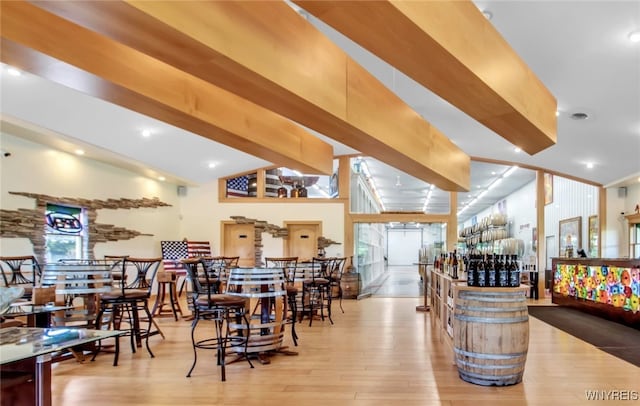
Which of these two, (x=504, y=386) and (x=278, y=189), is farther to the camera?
(x=278, y=189)

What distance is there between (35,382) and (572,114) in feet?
22.4

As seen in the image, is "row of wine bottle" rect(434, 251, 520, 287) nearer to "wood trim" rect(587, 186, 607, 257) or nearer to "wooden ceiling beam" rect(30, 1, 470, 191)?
"wooden ceiling beam" rect(30, 1, 470, 191)

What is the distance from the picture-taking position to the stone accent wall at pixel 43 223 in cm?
678

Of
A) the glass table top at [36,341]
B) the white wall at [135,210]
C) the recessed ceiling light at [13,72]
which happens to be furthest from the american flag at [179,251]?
the glass table top at [36,341]

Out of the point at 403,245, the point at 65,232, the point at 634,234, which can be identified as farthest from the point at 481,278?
the point at 403,245

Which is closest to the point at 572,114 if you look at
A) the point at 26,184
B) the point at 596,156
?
the point at 596,156

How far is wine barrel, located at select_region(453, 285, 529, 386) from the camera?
3566mm

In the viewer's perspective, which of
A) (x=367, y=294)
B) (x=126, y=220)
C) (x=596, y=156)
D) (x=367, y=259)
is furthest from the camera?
(x=367, y=259)

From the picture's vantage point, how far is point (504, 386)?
3627 mm

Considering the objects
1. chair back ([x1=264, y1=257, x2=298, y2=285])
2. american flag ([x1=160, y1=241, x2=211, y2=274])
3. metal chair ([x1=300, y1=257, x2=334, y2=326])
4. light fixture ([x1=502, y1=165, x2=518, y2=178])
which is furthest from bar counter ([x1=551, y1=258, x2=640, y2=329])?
american flag ([x1=160, y1=241, x2=211, y2=274])

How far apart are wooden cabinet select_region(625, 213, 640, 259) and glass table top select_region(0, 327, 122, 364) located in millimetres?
10772

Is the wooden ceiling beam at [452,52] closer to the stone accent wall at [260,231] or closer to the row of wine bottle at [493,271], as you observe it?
the row of wine bottle at [493,271]

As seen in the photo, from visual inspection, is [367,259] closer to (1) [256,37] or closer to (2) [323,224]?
(2) [323,224]

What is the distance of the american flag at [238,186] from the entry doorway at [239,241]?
Result: 0.80 m
